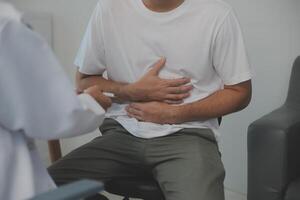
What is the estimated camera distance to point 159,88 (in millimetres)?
1460

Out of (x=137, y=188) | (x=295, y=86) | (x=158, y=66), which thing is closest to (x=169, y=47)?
(x=158, y=66)

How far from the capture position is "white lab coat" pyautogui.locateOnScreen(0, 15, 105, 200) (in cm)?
79

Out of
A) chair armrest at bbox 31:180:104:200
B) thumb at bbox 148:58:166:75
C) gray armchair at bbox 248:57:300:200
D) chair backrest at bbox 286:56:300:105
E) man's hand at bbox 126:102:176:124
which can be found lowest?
gray armchair at bbox 248:57:300:200

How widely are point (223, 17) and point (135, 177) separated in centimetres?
58

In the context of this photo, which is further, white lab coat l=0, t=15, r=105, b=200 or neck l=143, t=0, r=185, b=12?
neck l=143, t=0, r=185, b=12

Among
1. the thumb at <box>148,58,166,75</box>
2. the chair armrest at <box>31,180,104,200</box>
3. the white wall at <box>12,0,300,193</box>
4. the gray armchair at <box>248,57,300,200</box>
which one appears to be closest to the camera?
the chair armrest at <box>31,180,104,200</box>

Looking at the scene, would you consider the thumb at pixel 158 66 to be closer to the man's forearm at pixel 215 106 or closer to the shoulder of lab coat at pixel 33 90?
the man's forearm at pixel 215 106

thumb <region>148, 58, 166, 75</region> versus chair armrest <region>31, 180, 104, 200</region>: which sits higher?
chair armrest <region>31, 180, 104, 200</region>

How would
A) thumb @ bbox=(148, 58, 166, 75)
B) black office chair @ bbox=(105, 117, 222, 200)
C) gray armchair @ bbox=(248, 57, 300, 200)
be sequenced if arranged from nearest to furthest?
1. black office chair @ bbox=(105, 117, 222, 200)
2. thumb @ bbox=(148, 58, 166, 75)
3. gray armchair @ bbox=(248, 57, 300, 200)

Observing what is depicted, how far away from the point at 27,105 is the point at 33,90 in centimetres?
3

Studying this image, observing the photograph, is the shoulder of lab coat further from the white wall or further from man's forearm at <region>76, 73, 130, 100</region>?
the white wall

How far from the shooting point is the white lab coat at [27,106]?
31.2 inches

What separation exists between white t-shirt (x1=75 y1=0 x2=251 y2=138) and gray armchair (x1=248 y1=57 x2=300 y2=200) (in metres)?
0.22

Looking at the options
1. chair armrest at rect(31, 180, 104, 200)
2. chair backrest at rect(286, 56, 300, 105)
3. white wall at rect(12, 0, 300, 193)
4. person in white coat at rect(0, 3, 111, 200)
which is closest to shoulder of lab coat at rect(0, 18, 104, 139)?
person in white coat at rect(0, 3, 111, 200)
